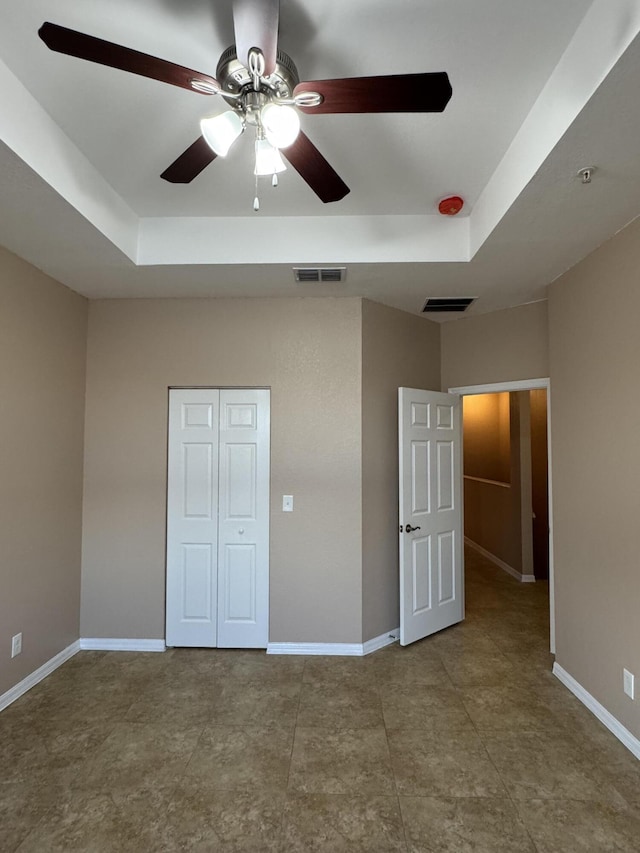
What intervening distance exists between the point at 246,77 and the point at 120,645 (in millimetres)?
3672

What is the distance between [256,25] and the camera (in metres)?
1.30

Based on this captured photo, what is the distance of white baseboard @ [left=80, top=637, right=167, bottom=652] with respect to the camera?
348 centimetres

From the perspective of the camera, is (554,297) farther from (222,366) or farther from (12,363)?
(12,363)

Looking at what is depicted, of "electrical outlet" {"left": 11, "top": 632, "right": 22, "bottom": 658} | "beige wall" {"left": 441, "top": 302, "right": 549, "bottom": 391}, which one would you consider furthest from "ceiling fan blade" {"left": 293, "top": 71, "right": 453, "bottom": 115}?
"electrical outlet" {"left": 11, "top": 632, "right": 22, "bottom": 658}

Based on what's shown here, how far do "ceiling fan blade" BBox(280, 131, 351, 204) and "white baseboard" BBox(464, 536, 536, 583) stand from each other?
476 centimetres

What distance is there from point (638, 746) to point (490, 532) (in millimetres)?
3978

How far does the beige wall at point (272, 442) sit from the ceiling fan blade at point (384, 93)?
2080mm

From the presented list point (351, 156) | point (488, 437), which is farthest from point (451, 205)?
point (488, 437)

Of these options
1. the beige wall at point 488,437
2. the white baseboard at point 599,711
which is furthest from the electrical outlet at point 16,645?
the beige wall at point 488,437

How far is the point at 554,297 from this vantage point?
321cm

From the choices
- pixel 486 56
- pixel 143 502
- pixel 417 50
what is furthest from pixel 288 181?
pixel 143 502

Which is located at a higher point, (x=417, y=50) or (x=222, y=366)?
(x=417, y=50)

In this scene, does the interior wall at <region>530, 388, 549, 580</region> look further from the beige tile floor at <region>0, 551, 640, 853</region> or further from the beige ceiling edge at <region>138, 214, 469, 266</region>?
the beige ceiling edge at <region>138, 214, 469, 266</region>

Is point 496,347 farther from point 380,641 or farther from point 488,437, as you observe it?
point 488,437
